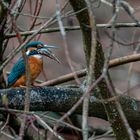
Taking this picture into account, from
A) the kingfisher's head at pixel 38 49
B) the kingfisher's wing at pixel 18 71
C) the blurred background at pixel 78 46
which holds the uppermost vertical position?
the blurred background at pixel 78 46


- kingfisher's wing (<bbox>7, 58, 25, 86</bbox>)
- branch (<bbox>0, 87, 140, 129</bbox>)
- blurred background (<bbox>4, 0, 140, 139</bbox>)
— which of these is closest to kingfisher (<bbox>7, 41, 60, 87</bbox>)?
kingfisher's wing (<bbox>7, 58, 25, 86</bbox>)

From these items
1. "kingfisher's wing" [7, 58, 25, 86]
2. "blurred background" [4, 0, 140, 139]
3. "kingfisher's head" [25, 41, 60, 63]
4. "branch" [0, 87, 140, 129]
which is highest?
"blurred background" [4, 0, 140, 139]

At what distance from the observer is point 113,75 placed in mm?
10680

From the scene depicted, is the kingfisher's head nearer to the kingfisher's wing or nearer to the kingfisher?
the kingfisher

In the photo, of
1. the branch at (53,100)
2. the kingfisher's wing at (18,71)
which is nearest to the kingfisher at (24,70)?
the kingfisher's wing at (18,71)

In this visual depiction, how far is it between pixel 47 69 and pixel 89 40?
731cm

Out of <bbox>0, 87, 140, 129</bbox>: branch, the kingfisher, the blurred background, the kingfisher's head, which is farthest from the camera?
the blurred background

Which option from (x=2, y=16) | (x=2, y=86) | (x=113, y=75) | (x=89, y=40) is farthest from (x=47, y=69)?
(x=89, y=40)

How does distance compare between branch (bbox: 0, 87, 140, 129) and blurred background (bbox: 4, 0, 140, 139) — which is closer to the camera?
branch (bbox: 0, 87, 140, 129)

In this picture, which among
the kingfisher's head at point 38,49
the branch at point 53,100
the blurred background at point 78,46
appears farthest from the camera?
the blurred background at point 78,46

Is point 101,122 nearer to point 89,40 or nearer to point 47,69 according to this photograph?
Result: point 47,69

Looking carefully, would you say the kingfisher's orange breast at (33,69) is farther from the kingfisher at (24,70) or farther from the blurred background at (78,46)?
the blurred background at (78,46)

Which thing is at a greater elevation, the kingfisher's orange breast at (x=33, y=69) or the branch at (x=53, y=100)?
the kingfisher's orange breast at (x=33, y=69)

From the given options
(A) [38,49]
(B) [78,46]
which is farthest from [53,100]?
(B) [78,46]
